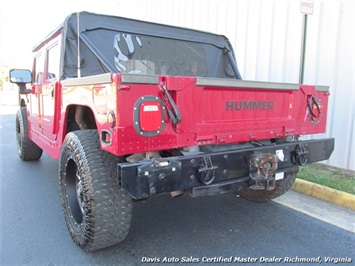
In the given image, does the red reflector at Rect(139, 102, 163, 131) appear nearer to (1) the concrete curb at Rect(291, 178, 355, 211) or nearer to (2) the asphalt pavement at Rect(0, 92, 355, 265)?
(2) the asphalt pavement at Rect(0, 92, 355, 265)

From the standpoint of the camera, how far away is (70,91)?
3.12 meters

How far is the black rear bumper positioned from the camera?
7.40ft

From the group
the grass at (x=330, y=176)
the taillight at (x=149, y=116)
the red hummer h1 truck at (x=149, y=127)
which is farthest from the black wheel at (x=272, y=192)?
the taillight at (x=149, y=116)

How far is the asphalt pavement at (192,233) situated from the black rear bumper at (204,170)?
0.67 meters

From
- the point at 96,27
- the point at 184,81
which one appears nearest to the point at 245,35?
the point at 96,27

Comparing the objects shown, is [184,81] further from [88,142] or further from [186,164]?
[88,142]

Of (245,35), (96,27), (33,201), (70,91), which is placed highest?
(245,35)

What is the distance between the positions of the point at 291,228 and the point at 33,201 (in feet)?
10.3

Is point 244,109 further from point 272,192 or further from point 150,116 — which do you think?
point 272,192

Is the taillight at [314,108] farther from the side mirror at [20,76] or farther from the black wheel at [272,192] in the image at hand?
the side mirror at [20,76]

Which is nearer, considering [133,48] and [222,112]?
A: [222,112]

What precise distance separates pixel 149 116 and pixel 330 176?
11.8ft

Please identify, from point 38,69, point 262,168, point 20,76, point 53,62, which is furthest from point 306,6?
point 20,76

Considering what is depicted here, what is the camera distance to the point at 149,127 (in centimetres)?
230
